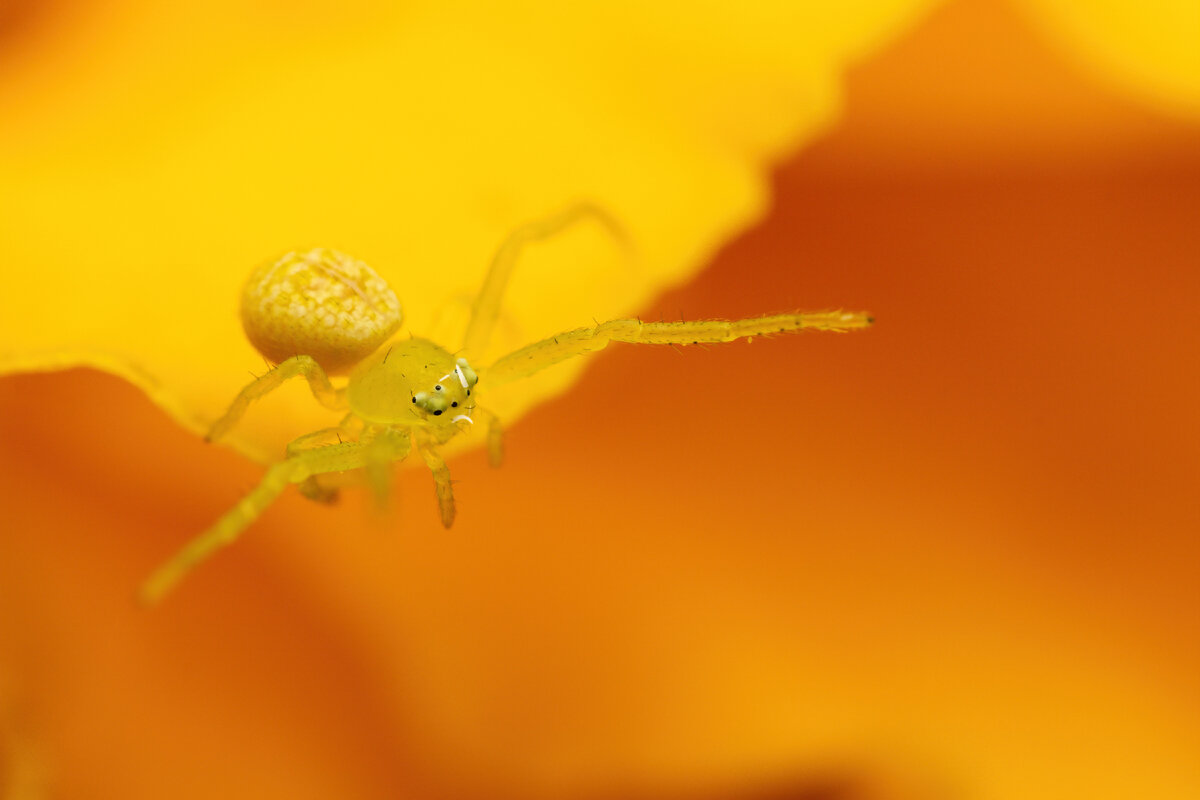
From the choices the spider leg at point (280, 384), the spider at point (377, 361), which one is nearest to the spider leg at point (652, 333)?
the spider at point (377, 361)

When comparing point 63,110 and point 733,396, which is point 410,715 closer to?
point 733,396

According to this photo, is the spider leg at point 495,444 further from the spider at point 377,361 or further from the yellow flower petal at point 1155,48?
the yellow flower petal at point 1155,48

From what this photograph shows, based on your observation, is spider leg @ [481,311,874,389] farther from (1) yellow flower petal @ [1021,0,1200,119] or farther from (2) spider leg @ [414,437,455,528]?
(1) yellow flower petal @ [1021,0,1200,119]

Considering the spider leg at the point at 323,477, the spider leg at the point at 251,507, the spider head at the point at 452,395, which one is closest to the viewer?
the spider leg at the point at 251,507

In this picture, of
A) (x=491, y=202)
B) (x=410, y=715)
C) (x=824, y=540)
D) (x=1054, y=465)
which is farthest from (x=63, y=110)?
(x=1054, y=465)

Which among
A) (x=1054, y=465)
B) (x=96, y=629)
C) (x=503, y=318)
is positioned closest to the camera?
(x=96, y=629)

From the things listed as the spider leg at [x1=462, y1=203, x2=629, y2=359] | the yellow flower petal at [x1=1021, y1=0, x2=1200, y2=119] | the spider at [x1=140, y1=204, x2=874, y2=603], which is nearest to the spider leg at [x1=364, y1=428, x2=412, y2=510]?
the spider at [x1=140, y1=204, x2=874, y2=603]

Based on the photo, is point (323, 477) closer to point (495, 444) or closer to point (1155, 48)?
point (495, 444)
